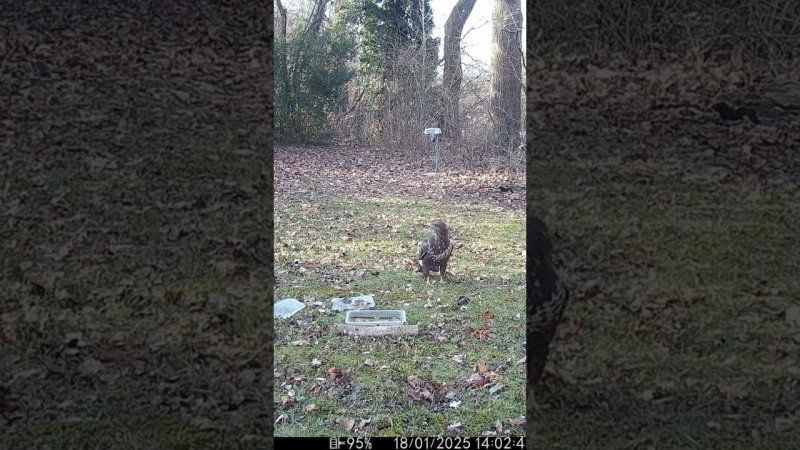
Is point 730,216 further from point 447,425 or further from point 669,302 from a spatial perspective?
point 447,425

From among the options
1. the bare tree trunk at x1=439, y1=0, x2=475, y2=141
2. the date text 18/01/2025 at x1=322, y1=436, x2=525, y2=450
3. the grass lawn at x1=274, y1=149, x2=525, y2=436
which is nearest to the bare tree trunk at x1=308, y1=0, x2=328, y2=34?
the bare tree trunk at x1=439, y1=0, x2=475, y2=141

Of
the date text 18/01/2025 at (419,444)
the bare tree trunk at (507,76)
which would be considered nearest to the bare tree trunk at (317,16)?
the bare tree trunk at (507,76)

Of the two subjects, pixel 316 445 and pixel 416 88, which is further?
pixel 416 88

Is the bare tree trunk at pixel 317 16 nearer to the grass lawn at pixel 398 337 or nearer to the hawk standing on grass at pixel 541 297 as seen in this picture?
the grass lawn at pixel 398 337

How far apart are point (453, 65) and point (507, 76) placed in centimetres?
87

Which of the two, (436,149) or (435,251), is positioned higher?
(436,149)

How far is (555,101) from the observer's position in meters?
1.00

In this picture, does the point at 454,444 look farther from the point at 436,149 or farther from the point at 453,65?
the point at 453,65

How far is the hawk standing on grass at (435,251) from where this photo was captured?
14.0ft

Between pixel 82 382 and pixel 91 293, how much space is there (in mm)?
136

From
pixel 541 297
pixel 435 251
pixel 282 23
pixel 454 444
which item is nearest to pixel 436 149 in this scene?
pixel 282 23

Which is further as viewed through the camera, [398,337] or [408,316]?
[408,316]

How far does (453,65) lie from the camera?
843 centimetres

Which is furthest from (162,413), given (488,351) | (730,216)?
(488,351)
